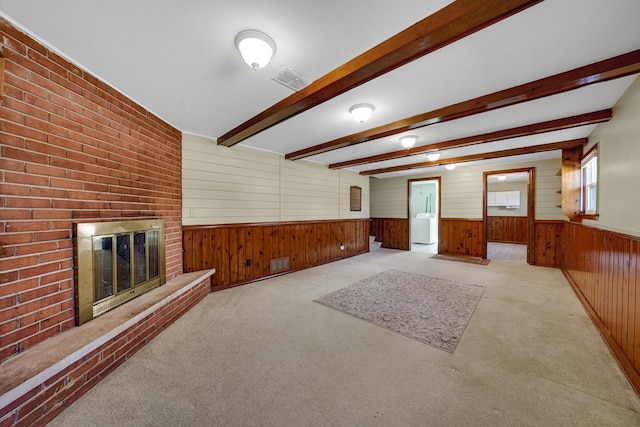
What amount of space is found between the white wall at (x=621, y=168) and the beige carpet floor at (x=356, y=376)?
1152mm

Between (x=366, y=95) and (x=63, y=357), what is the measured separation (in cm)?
304

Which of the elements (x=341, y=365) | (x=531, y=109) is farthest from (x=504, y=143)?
(x=341, y=365)

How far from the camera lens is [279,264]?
469 centimetres

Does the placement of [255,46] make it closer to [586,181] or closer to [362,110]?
[362,110]

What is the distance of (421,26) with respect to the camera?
144cm

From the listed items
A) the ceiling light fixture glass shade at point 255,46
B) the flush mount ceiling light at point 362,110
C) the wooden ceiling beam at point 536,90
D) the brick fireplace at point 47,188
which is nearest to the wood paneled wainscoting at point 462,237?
the wooden ceiling beam at point 536,90

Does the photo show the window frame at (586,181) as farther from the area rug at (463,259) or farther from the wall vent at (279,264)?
the wall vent at (279,264)

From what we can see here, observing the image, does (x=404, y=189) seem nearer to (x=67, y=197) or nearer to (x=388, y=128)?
(x=388, y=128)

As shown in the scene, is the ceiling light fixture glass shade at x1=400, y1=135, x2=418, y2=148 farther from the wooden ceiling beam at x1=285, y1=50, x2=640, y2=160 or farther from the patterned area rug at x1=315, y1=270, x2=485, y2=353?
the patterned area rug at x1=315, y1=270, x2=485, y2=353

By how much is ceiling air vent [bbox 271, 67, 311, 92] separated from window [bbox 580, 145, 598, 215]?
4.09m

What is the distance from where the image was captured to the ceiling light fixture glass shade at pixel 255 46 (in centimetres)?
156

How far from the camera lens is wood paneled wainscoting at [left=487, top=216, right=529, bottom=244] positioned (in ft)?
28.0

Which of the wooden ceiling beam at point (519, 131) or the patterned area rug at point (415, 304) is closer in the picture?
the patterned area rug at point (415, 304)

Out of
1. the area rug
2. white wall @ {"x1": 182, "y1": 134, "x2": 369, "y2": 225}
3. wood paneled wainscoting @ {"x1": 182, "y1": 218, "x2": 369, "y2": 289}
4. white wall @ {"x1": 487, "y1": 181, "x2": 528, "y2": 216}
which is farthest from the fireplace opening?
white wall @ {"x1": 487, "y1": 181, "x2": 528, "y2": 216}
